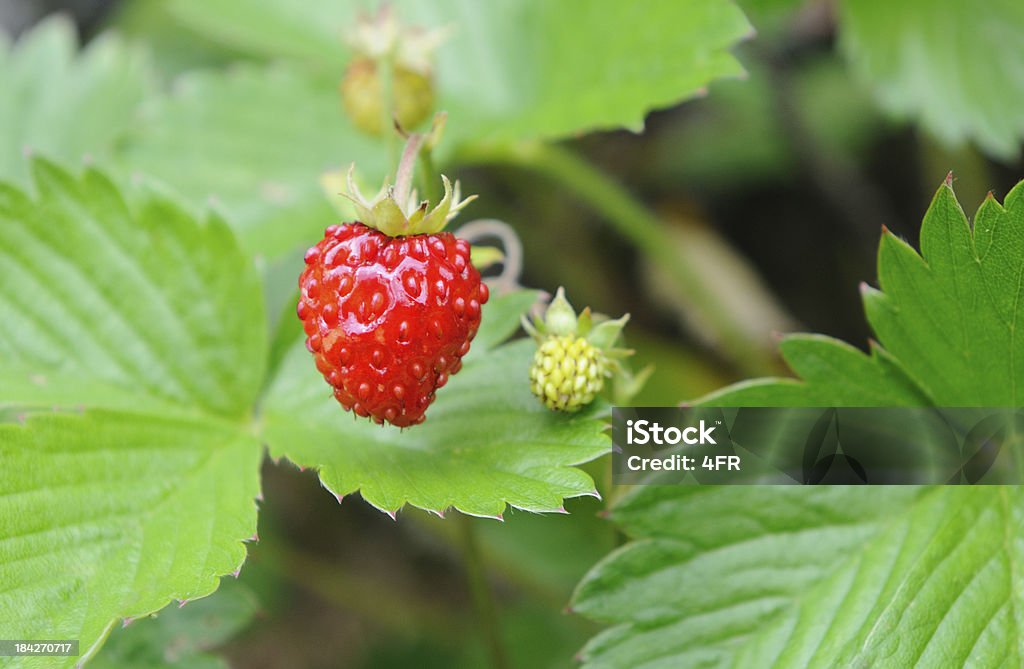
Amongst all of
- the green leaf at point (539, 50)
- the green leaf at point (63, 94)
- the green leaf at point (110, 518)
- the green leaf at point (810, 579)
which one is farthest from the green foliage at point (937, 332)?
the green leaf at point (63, 94)

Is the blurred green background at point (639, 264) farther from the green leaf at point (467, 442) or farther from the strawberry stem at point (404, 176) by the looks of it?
the strawberry stem at point (404, 176)

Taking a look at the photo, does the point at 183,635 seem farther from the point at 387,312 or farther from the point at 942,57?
the point at 942,57

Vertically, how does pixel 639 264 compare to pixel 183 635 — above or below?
above

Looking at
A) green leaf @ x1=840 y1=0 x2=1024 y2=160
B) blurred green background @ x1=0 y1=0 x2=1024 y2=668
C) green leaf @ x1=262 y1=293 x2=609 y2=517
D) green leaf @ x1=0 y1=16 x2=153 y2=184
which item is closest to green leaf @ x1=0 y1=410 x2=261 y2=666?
green leaf @ x1=262 y1=293 x2=609 y2=517

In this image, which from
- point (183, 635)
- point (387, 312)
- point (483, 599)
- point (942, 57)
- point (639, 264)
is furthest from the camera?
point (639, 264)

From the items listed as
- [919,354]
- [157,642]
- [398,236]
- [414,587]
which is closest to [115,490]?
[157,642]

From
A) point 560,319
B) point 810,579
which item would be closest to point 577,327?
point 560,319
